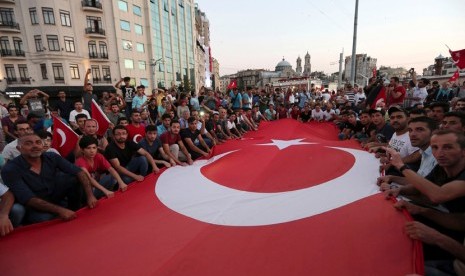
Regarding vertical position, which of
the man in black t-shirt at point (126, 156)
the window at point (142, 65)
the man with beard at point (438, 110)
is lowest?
the man in black t-shirt at point (126, 156)

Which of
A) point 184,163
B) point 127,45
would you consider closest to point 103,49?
point 127,45

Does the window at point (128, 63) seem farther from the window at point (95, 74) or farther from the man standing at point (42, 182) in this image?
the man standing at point (42, 182)

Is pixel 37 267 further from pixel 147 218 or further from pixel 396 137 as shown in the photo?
pixel 396 137

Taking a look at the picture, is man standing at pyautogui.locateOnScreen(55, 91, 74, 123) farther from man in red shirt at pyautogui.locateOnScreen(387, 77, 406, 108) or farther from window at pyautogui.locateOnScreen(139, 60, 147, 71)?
window at pyautogui.locateOnScreen(139, 60, 147, 71)

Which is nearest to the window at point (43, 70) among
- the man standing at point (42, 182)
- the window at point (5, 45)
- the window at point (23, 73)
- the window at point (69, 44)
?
the window at point (23, 73)

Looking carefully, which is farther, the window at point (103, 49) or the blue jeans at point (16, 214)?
the window at point (103, 49)

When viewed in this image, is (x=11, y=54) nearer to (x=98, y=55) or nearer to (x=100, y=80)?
(x=98, y=55)

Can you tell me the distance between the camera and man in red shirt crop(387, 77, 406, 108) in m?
7.77

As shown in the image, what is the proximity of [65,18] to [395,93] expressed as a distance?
3592cm

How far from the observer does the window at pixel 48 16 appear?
28359 millimetres

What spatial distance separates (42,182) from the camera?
3.18 m

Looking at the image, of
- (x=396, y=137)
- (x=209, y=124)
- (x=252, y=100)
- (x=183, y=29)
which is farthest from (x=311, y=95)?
(x=183, y=29)

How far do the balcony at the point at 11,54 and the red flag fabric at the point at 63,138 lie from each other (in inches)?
1313

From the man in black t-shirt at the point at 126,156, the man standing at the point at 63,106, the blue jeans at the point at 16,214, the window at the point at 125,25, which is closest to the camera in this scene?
the blue jeans at the point at 16,214
